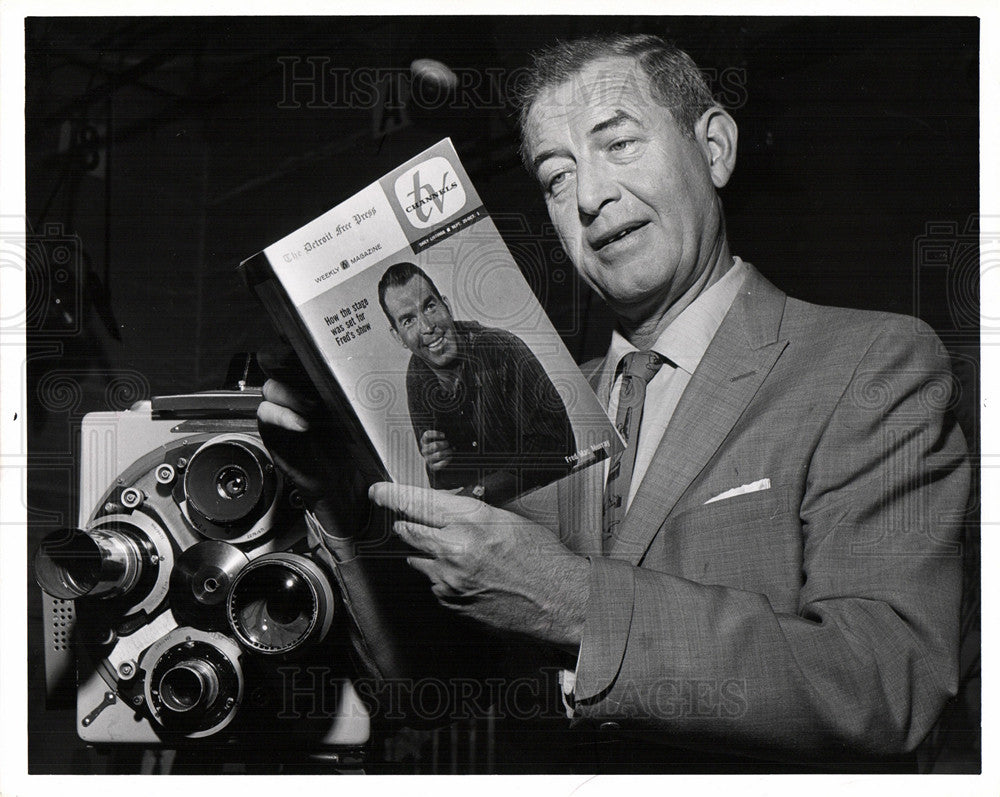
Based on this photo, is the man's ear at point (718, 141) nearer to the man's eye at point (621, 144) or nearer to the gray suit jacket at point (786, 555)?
the man's eye at point (621, 144)

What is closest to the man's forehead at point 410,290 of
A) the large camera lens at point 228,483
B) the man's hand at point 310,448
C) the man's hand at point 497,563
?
the man's hand at point 310,448

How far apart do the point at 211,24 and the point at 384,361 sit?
2.88 feet

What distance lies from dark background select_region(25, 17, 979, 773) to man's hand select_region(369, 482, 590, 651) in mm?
423

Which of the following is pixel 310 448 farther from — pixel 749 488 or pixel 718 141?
pixel 718 141

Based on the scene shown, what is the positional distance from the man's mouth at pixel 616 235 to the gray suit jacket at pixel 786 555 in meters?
0.27

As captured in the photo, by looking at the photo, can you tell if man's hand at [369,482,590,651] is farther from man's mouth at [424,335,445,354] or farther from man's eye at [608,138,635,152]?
man's eye at [608,138,635,152]

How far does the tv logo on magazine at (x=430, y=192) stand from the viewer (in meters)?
1.72

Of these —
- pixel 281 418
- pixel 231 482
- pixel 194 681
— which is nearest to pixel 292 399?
pixel 281 418

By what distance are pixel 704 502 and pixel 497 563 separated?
1.32 ft

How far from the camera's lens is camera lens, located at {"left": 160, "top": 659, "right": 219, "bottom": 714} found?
1812 millimetres

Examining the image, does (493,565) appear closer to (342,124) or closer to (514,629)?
(514,629)

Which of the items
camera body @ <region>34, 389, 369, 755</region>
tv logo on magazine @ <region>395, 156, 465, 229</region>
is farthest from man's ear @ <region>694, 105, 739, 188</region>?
camera body @ <region>34, 389, 369, 755</region>

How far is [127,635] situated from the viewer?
1916 mm

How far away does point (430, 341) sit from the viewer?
5.69 ft
